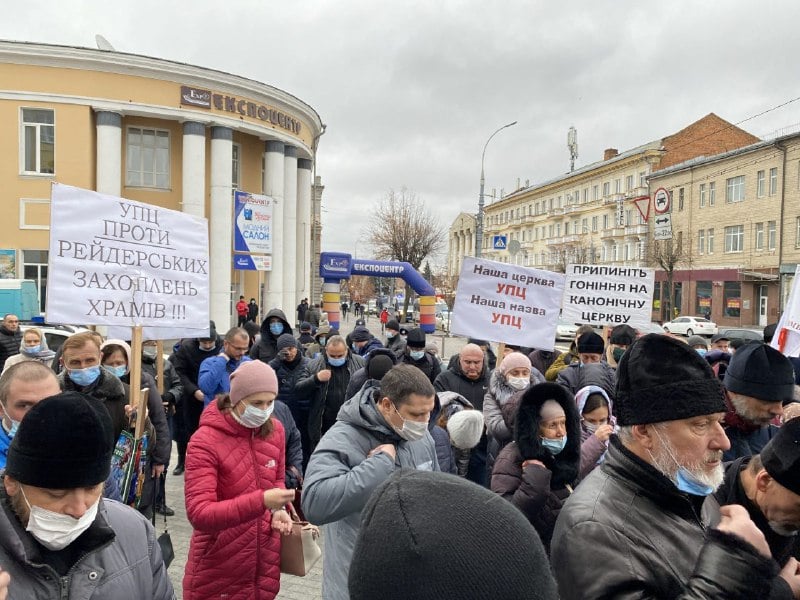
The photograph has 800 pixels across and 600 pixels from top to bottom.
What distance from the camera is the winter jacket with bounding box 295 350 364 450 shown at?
6.69 m

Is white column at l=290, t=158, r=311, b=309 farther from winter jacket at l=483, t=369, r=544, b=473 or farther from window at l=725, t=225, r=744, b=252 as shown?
window at l=725, t=225, r=744, b=252

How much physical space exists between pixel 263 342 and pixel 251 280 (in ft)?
73.3

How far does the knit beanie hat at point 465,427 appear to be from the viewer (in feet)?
14.2

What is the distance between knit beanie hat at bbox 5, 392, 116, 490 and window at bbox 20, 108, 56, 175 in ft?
84.2

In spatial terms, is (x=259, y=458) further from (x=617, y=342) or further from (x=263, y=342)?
(x=617, y=342)

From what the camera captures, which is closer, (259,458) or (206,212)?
(259,458)

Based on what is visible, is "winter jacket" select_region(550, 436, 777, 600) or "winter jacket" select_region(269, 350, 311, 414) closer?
"winter jacket" select_region(550, 436, 777, 600)

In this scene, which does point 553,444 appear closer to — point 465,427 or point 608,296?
point 465,427

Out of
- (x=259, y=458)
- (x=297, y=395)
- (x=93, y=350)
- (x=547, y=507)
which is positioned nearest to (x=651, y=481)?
(x=547, y=507)

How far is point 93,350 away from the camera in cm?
425

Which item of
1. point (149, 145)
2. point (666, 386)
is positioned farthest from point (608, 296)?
point (149, 145)

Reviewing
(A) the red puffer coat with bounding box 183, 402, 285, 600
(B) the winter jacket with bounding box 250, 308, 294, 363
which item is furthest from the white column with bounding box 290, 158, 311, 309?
(A) the red puffer coat with bounding box 183, 402, 285, 600

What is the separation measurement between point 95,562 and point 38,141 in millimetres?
26215

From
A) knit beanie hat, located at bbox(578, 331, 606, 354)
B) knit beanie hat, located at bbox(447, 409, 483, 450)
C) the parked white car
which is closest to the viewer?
knit beanie hat, located at bbox(447, 409, 483, 450)
